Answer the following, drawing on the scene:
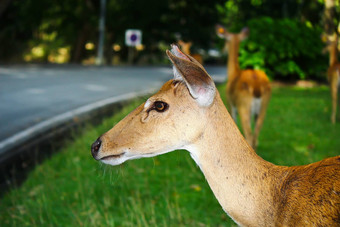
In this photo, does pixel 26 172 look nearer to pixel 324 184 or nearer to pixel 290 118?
pixel 324 184

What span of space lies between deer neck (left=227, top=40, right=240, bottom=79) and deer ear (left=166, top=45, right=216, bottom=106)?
191 inches

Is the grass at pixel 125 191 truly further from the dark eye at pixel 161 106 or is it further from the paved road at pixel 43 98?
the paved road at pixel 43 98

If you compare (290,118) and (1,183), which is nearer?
(1,183)

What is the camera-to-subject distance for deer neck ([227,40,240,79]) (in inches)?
274

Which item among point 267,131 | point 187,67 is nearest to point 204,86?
point 187,67

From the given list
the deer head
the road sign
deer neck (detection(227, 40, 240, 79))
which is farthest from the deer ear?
the road sign

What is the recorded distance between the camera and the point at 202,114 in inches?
85.2

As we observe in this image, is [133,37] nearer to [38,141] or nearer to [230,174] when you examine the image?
[38,141]

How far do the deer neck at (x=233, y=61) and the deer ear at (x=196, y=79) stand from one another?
4.85 meters

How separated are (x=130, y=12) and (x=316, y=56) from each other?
61.4ft

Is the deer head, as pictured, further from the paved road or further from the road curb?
the paved road

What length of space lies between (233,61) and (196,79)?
5.15 meters

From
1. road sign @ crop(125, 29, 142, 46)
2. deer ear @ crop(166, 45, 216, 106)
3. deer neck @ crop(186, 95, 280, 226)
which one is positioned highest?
deer ear @ crop(166, 45, 216, 106)

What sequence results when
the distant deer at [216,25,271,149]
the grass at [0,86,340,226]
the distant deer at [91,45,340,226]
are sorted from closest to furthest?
the distant deer at [91,45,340,226] → the grass at [0,86,340,226] → the distant deer at [216,25,271,149]
